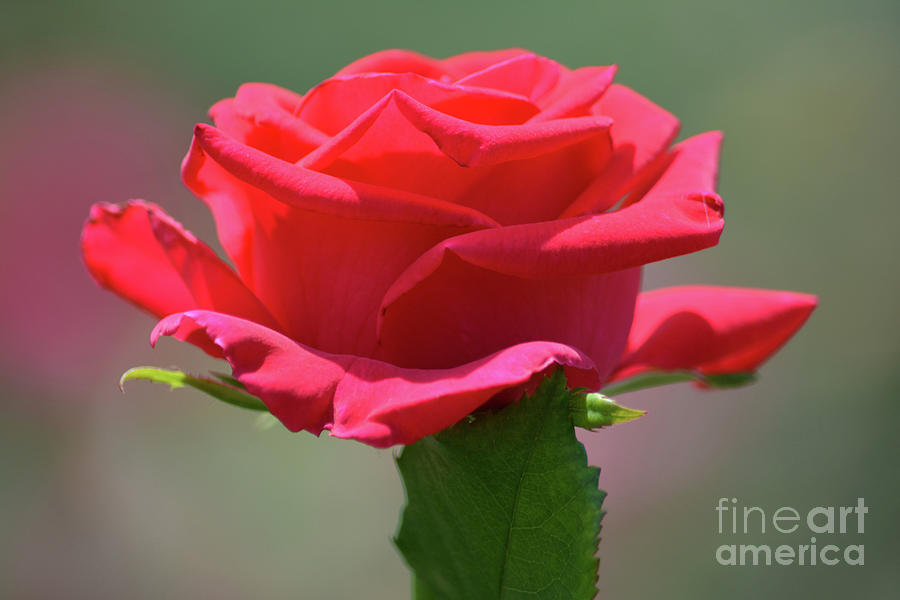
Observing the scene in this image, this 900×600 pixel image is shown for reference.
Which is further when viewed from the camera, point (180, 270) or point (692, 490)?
point (692, 490)

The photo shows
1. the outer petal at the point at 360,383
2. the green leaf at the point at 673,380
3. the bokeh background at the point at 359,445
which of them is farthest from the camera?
the bokeh background at the point at 359,445

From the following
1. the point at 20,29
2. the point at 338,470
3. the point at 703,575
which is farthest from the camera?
the point at 20,29

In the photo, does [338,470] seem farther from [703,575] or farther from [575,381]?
[575,381]

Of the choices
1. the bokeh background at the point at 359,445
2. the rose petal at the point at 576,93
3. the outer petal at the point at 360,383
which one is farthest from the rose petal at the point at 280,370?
the bokeh background at the point at 359,445

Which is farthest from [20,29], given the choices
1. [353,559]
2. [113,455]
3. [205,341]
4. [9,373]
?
[205,341]

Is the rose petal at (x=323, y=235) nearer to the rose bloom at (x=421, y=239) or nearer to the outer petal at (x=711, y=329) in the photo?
the rose bloom at (x=421, y=239)

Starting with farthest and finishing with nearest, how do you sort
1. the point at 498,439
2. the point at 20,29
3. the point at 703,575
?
the point at 20,29
the point at 703,575
the point at 498,439
